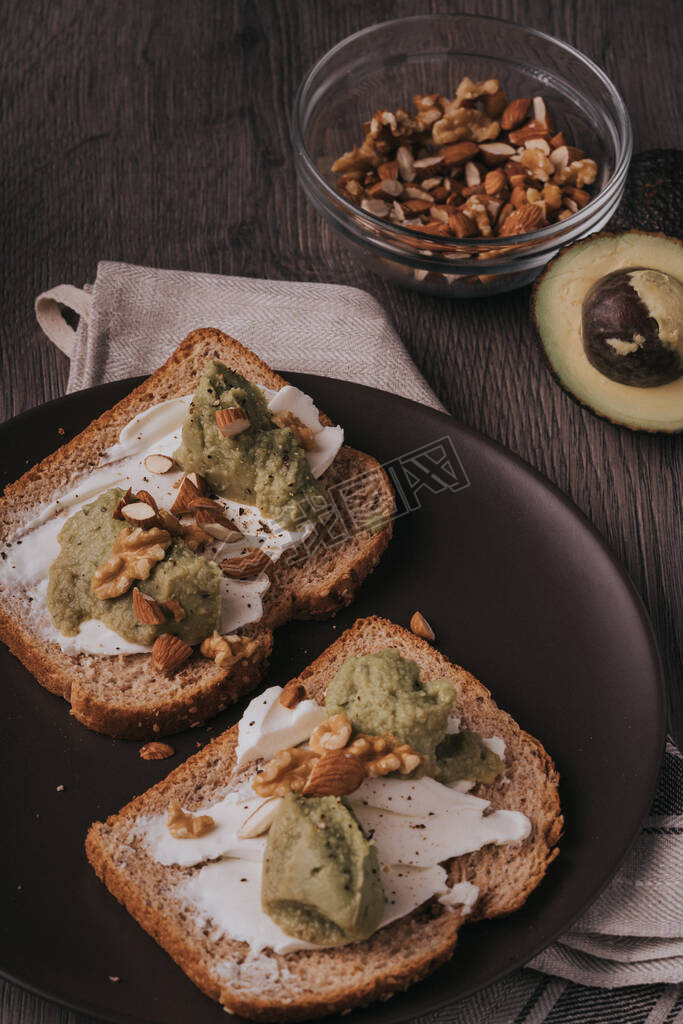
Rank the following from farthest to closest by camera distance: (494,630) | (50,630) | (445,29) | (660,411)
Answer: (445,29), (660,411), (494,630), (50,630)

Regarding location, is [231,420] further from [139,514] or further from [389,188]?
[389,188]

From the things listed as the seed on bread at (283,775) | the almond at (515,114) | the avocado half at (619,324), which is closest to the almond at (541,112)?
the almond at (515,114)

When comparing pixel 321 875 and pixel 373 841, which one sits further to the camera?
pixel 373 841

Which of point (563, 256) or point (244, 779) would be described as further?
point (563, 256)

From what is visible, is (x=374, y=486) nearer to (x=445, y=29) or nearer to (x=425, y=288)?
(x=425, y=288)

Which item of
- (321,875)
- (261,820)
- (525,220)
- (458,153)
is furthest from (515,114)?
(321,875)

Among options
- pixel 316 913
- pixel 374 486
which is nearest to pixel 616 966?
pixel 316 913

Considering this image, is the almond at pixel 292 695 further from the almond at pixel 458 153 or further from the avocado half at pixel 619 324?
the almond at pixel 458 153

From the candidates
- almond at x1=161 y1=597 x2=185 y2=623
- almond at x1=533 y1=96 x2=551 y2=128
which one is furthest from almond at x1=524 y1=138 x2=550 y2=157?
almond at x1=161 y1=597 x2=185 y2=623
